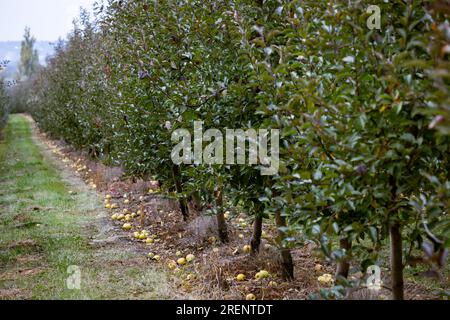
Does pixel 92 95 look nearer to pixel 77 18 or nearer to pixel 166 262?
pixel 77 18

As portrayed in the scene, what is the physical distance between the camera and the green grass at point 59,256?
13.2 ft

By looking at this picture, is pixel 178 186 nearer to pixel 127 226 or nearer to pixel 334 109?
pixel 127 226

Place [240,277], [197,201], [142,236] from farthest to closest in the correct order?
[197,201] → [142,236] → [240,277]

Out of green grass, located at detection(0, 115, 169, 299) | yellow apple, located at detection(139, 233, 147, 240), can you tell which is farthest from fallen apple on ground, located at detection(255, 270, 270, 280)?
yellow apple, located at detection(139, 233, 147, 240)

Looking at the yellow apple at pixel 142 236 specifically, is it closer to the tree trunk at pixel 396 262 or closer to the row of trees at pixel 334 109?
the row of trees at pixel 334 109

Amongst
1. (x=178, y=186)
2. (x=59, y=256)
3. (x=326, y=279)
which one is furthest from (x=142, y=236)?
(x=326, y=279)

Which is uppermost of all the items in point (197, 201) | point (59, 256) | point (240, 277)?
point (197, 201)

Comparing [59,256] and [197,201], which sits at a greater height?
[197,201]

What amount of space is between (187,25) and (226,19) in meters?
0.64

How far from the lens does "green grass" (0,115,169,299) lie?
13.2 feet

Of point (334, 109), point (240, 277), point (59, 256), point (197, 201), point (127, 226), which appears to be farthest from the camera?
point (197, 201)

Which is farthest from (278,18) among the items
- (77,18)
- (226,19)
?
(77,18)

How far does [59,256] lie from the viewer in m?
5.07

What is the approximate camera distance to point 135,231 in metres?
6.45
